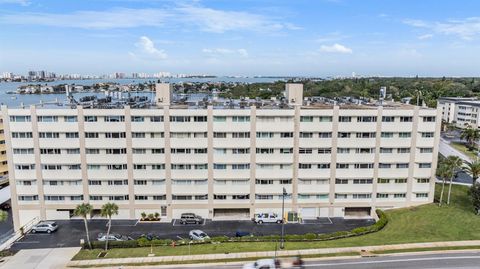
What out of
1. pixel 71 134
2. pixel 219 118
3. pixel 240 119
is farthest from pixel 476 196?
pixel 71 134

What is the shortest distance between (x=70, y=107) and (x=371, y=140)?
53203 millimetres

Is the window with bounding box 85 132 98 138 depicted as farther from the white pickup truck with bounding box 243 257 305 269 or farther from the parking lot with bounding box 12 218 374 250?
the white pickup truck with bounding box 243 257 305 269

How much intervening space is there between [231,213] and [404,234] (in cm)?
2884

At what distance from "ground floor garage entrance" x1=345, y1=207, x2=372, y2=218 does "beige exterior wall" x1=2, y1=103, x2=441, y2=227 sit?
2046mm

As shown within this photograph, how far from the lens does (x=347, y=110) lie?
61.7 metres

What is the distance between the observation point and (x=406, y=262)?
43312 mm

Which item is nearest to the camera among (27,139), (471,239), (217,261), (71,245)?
(217,261)

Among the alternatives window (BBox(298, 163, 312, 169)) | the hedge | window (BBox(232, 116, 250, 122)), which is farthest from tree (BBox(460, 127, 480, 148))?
window (BBox(232, 116, 250, 122))

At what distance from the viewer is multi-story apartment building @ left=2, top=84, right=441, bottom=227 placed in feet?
201

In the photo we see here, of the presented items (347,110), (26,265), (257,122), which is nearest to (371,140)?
(347,110)

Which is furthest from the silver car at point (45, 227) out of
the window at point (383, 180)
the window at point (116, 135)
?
the window at point (383, 180)

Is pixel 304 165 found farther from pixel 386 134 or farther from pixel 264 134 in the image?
pixel 386 134

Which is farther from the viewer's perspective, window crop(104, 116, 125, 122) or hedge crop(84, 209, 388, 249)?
window crop(104, 116, 125, 122)

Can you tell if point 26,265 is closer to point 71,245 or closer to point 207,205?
point 71,245
